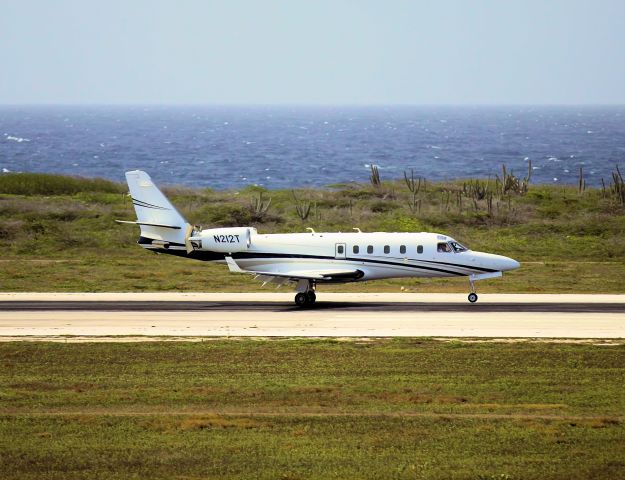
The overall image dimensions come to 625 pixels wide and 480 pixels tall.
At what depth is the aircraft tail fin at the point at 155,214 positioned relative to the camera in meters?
42.8

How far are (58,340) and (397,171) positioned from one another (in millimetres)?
137664

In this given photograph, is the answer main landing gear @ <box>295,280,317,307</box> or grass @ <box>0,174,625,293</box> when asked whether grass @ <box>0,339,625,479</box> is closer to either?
main landing gear @ <box>295,280,317,307</box>

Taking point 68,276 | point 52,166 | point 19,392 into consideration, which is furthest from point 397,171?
point 19,392

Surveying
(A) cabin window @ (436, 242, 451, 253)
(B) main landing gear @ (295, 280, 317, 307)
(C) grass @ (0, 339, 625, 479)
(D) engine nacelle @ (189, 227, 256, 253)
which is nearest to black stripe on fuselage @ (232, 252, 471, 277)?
(D) engine nacelle @ (189, 227, 256, 253)

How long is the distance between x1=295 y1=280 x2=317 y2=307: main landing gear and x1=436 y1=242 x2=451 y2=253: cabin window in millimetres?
5209

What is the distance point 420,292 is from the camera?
46.6m

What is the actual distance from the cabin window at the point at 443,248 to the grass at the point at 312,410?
9400mm

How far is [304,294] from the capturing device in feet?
139

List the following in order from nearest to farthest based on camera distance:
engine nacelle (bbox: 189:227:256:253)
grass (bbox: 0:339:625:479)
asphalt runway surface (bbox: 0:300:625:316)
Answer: grass (bbox: 0:339:625:479) < asphalt runway surface (bbox: 0:300:625:316) < engine nacelle (bbox: 189:227:256:253)

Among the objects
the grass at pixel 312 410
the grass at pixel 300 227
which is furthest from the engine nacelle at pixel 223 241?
the grass at pixel 312 410

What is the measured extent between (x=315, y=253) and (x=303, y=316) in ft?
12.3

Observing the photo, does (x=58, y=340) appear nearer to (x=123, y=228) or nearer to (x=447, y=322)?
(x=447, y=322)

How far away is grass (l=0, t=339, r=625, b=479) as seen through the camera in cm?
1931

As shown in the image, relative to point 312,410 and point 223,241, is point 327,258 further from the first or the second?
point 312,410
